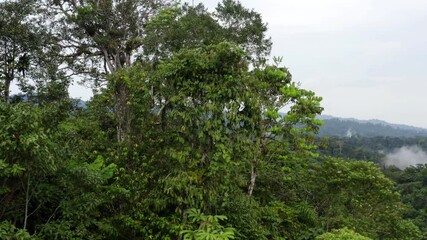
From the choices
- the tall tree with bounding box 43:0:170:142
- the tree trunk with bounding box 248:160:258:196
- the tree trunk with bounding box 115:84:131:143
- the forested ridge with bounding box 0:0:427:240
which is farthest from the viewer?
the tall tree with bounding box 43:0:170:142

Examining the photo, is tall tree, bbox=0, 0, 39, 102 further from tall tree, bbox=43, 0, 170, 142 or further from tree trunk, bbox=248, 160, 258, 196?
tree trunk, bbox=248, 160, 258, 196

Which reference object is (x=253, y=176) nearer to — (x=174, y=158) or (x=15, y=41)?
(x=174, y=158)

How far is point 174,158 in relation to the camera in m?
6.48

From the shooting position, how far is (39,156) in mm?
4914

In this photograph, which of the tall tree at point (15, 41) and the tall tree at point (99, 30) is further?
the tall tree at point (99, 30)

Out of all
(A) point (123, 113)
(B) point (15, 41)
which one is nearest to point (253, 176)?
(A) point (123, 113)

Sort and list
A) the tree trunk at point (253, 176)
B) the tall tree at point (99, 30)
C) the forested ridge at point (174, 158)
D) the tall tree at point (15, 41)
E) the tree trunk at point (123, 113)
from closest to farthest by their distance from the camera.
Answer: the forested ridge at point (174, 158)
the tree trunk at point (123, 113)
the tree trunk at point (253, 176)
the tall tree at point (15, 41)
the tall tree at point (99, 30)

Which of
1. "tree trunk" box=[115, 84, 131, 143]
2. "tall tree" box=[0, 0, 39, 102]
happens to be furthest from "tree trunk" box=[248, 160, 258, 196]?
"tall tree" box=[0, 0, 39, 102]

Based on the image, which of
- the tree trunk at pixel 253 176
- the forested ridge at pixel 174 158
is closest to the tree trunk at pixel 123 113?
the forested ridge at pixel 174 158

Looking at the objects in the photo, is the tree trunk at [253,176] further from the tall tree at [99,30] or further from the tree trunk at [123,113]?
the tall tree at [99,30]

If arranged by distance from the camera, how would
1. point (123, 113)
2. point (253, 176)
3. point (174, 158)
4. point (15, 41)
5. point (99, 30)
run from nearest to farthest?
point (174, 158), point (123, 113), point (253, 176), point (15, 41), point (99, 30)

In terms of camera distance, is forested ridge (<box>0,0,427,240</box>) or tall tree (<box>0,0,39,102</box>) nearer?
forested ridge (<box>0,0,427,240</box>)

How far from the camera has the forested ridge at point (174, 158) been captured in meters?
5.75

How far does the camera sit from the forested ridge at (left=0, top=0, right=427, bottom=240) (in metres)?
5.75
